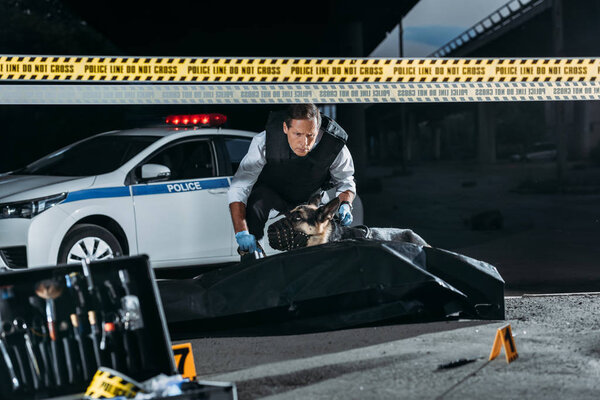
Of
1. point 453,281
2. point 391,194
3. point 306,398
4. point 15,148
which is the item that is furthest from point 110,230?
point 15,148

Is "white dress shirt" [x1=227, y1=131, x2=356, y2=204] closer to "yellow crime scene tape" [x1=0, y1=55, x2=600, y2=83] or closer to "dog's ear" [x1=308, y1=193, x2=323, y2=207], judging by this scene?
"dog's ear" [x1=308, y1=193, x2=323, y2=207]

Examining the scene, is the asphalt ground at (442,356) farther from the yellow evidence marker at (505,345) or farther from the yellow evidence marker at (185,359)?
the yellow evidence marker at (185,359)

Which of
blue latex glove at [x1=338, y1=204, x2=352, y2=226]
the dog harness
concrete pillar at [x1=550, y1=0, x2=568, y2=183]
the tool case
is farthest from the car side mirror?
concrete pillar at [x1=550, y1=0, x2=568, y2=183]

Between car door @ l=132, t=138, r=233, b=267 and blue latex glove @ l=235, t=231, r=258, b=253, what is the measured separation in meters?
1.89

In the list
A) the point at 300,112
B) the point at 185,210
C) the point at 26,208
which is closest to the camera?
the point at 300,112

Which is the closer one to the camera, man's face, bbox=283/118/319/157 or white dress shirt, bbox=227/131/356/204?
man's face, bbox=283/118/319/157

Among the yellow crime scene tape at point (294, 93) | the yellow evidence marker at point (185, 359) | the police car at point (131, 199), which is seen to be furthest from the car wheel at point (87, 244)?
the yellow evidence marker at point (185, 359)

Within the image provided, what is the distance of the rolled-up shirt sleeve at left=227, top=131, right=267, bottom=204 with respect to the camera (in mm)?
7086

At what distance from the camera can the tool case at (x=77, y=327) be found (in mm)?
4320

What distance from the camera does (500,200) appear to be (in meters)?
22.7

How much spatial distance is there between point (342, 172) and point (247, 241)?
44.2 inches

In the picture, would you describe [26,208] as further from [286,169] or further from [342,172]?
[342,172]

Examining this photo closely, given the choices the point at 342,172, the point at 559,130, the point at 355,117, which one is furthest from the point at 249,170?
the point at 355,117

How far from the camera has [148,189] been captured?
855 cm
